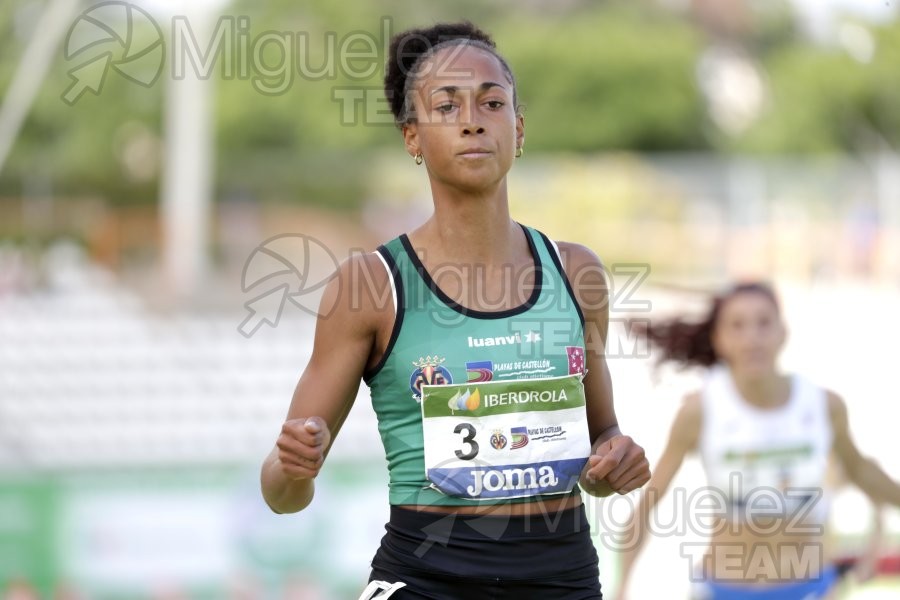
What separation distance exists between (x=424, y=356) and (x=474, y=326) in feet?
0.40

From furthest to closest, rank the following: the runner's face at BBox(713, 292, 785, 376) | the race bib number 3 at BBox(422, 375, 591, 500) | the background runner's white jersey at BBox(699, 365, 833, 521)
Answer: the runner's face at BBox(713, 292, 785, 376) → the background runner's white jersey at BBox(699, 365, 833, 521) → the race bib number 3 at BBox(422, 375, 591, 500)

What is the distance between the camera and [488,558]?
262cm

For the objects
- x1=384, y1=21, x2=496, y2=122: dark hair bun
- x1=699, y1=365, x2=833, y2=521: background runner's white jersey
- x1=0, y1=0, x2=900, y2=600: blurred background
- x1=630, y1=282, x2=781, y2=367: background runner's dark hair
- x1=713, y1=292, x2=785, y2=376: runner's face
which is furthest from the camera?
x1=0, y1=0, x2=900, y2=600: blurred background

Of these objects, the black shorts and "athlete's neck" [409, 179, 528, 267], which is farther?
"athlete's neck" [409, 179, 528, 267]

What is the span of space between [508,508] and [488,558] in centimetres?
11

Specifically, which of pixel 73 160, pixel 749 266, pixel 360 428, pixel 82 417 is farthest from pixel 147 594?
pixel 73 160

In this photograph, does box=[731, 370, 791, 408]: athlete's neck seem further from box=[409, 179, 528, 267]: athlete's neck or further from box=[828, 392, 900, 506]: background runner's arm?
box=[409, 179, 528, 267]: athlete's neck

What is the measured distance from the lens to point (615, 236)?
70.8 ft

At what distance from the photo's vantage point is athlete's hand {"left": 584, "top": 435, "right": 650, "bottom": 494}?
8.23 feet

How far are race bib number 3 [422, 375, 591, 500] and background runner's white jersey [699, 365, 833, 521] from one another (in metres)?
2.46

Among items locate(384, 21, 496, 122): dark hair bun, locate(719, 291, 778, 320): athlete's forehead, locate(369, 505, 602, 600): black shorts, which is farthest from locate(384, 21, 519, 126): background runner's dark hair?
locate(719, 291, 778, 320): athlete's forehead

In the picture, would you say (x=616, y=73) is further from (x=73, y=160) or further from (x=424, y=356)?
(x=424, y=356)

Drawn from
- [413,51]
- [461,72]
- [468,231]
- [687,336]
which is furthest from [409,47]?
[687,336]

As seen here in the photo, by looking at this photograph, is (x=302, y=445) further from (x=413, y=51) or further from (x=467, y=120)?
(x=413, y=51)
